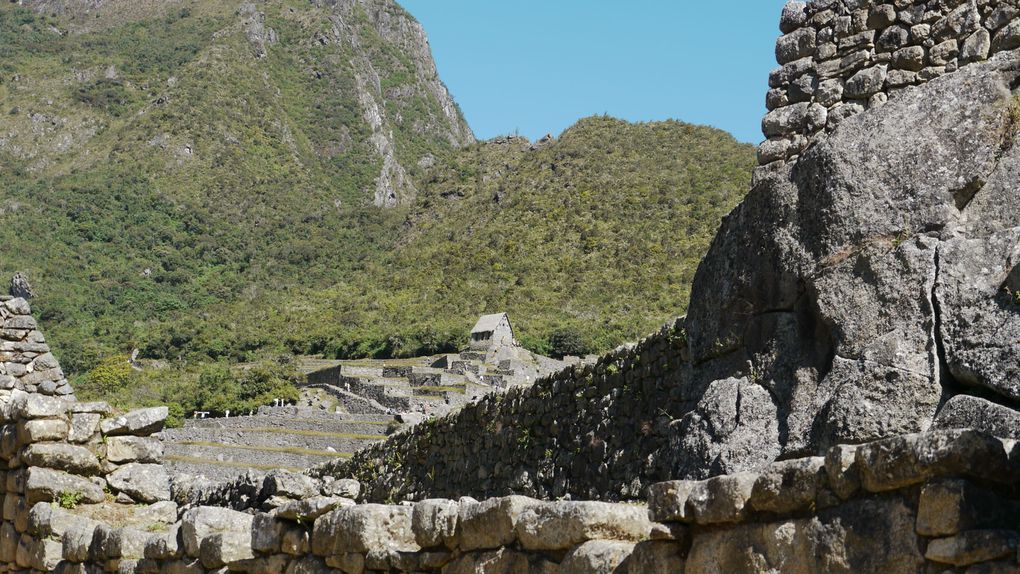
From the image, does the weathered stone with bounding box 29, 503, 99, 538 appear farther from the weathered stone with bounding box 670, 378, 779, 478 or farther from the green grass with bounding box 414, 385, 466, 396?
the green grass with bounding box 414, 385, 466, 396

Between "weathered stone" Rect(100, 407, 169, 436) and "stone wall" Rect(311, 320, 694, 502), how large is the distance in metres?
4.02

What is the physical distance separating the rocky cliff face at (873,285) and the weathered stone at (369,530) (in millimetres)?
2668

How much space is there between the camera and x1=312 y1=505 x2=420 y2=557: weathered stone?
573 centimetres

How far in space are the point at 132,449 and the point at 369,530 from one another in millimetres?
4837

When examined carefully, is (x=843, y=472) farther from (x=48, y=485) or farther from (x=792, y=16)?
(x=48, y=485)

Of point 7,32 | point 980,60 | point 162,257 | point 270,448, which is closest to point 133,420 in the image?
point 980,60

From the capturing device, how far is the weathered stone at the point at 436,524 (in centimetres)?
542

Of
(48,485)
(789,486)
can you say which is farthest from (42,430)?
(789,486)

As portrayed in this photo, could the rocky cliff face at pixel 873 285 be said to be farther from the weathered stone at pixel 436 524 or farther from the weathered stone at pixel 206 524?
the weathered stone at pixel 206 524

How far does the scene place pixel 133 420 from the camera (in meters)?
9.91

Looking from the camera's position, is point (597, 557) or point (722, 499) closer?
point (722, 499)

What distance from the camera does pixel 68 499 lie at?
30.5ft

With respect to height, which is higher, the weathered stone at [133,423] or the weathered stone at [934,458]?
the weathered stone at [934,458]

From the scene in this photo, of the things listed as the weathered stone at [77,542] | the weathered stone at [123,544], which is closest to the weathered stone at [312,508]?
the weathered stone at [123,544]
